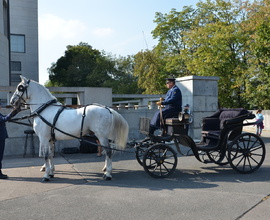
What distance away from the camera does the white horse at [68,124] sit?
21.9 ft

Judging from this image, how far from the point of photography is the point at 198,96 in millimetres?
11945

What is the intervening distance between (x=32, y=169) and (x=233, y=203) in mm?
5197

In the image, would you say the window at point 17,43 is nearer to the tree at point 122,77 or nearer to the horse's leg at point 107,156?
the tree at point 122,77

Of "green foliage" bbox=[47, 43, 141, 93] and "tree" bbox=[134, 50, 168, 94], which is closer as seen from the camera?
"tree" bbox=[134, 50, 168, 94]

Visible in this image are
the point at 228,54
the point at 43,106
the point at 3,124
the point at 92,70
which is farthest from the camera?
the point at 92,70

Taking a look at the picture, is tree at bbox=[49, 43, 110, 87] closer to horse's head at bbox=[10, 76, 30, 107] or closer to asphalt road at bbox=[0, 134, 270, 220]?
horse's head at bbox=[10, 76, 30, 107]

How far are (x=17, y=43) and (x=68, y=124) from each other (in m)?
41.8

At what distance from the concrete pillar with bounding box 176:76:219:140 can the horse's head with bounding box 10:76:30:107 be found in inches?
272

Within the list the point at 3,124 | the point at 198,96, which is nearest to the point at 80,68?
the point at 198,96

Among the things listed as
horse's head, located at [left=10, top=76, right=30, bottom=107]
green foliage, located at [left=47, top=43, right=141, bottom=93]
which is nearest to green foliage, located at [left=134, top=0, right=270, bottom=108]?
green foliage, located at [left=47, top=43, right=141, bottom=93]

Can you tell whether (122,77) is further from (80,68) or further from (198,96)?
(198,96)

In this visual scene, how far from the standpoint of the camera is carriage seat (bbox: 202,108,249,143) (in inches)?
273

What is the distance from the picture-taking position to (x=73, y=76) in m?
47.7

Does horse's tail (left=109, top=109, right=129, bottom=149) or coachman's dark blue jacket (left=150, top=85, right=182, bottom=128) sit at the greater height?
coachman's dark blue jacket (left=150, top=85, right=182, bottom=128)
